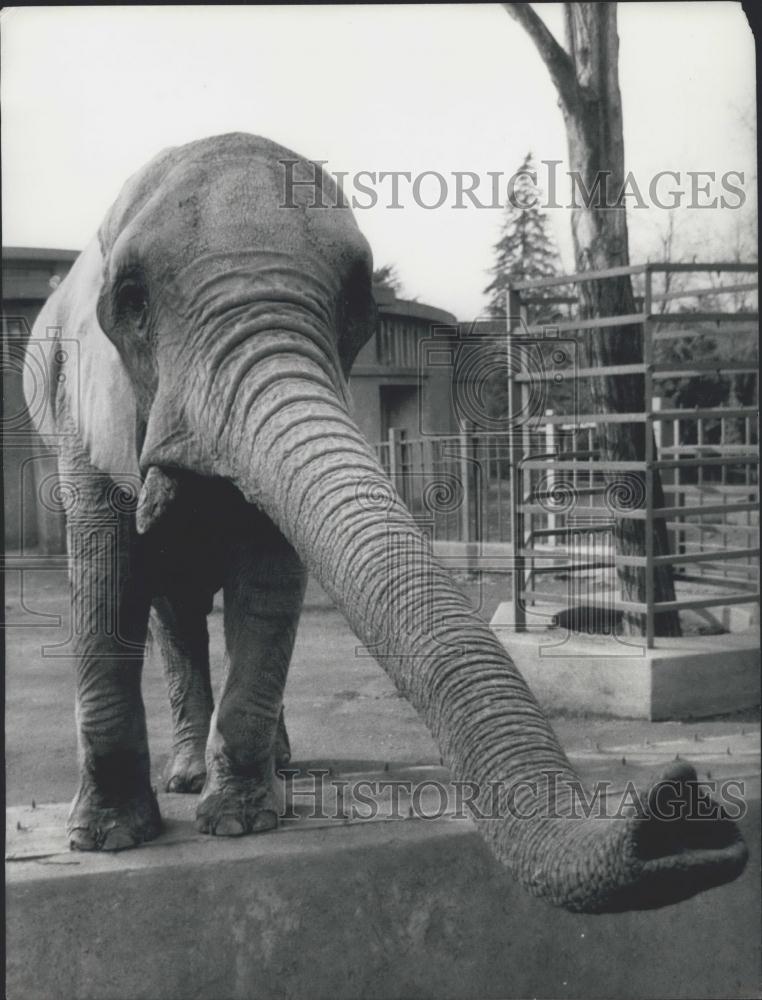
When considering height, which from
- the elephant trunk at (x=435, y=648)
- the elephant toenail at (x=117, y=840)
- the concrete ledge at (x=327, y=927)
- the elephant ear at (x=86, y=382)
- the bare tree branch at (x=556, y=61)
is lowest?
the concrete ledge at (x=327, y=927)

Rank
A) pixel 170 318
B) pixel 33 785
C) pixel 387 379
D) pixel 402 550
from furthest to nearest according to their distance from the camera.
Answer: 1. pixel 387 379
2. pixel 33 785
3. pixel 170 318
4. pixel 402 550

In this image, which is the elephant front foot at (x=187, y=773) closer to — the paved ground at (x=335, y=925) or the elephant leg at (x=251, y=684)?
the paved ground at (x=335, y=925)

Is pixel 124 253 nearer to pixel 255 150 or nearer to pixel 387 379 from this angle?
pixel 255 150

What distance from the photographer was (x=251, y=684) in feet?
12.5

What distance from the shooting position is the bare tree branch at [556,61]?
680cm

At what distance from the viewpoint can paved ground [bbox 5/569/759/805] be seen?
16.8 ft

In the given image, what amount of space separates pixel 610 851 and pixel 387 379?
8.77 m

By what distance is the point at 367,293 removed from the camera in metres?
3.37

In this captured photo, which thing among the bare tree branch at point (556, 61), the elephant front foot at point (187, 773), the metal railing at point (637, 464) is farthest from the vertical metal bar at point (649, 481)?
the elephant front foot at point (187, 773)

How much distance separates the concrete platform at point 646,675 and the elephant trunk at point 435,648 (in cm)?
337

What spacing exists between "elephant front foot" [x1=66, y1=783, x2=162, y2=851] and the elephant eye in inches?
61.0

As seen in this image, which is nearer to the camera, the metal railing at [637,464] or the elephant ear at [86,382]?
the elephant ear at [86,382]

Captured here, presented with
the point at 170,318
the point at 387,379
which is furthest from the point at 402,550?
the point at 387,379

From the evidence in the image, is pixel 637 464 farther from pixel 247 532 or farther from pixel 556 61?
pixel 247 532
